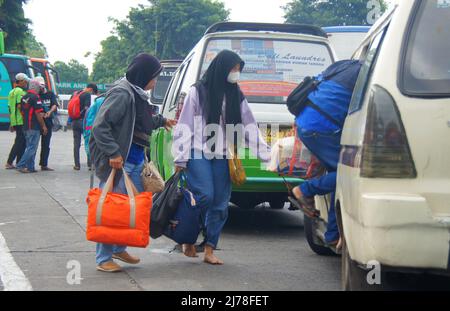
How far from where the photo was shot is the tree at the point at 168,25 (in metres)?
67.9

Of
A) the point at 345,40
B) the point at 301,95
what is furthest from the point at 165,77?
the point at 301,95

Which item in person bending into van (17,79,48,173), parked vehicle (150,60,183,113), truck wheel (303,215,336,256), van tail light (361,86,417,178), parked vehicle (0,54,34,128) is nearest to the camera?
van tail light (361,86,417,178)

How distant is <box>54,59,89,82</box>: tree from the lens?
12181 centimetres

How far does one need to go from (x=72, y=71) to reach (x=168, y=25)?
61.2 m

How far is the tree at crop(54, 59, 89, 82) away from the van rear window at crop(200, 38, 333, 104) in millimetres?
114053

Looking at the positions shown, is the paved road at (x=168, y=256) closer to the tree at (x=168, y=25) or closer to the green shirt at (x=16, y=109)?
the green shirt at (x=16, y=109)

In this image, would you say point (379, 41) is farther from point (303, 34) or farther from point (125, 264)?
point (303, 34)

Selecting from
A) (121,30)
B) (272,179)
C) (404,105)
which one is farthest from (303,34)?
(121,30)

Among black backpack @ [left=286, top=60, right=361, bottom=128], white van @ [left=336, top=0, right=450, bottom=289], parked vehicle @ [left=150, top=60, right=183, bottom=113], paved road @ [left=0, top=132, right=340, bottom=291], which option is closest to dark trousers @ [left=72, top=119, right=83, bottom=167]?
parked vehicle @ [left=150, top=60, right=183, bottom=113]

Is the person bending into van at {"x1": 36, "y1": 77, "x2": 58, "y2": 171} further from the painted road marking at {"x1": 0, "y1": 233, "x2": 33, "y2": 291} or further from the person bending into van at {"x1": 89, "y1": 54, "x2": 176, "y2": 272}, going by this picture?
the person bending into van at {"x1": 89, "y1": 54, "x2": 176, "y2": 272}

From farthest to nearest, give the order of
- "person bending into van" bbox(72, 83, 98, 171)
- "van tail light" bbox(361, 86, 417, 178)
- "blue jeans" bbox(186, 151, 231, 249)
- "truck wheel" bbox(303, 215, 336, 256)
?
"person bending into van" bbox(72, 83, 98, 171)
"truck wheel" bbox(303, 215, 336, 256)
"blue jeans" bbox(186, 151, 231, 249)
"van tail light" bbox(361, 86, 417, 178)

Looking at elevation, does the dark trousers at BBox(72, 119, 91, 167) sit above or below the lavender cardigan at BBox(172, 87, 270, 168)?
below

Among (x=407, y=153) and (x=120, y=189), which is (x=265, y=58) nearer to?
(x=120, y=189)

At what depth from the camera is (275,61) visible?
8.42 metres
